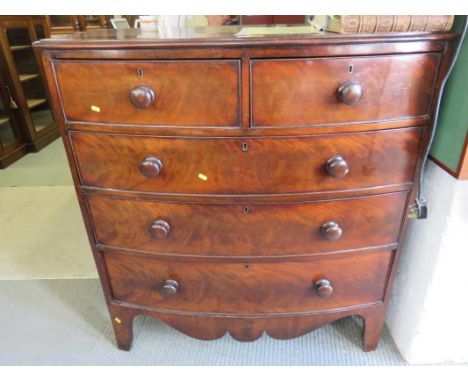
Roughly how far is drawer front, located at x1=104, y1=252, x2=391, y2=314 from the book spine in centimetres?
56

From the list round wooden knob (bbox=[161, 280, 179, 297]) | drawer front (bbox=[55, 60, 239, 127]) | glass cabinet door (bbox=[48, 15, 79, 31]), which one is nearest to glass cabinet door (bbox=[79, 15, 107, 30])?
glass cabinet door (bbox=[48, 15, 79, 31])

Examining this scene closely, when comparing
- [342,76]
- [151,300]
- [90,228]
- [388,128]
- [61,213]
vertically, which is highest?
[342,76]

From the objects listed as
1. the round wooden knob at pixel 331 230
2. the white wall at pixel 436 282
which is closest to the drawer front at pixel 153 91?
the round wooden knob at pixel 331 230

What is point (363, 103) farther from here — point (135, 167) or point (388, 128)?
point (135, 167)

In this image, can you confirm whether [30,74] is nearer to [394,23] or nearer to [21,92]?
[21,92]

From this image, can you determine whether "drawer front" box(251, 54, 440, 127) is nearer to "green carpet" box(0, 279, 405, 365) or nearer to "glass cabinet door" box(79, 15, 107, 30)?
"green carpet" box(0, 279, 405, 365)

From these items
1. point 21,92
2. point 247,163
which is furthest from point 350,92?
point 21,92

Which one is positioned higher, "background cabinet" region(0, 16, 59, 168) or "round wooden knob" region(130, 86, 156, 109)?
"round wooden knob" region(130, 86, 156, 109)

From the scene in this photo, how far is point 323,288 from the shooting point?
97 centimetres

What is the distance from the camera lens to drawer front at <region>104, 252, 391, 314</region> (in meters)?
0.97

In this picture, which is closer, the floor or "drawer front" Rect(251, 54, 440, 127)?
"drawer front" Rect(251, 54, 440, 127)

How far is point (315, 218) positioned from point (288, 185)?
123 millimetres

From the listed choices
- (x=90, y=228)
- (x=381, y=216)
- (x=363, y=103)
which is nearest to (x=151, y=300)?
(x=90, y=228)

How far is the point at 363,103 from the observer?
764mm
